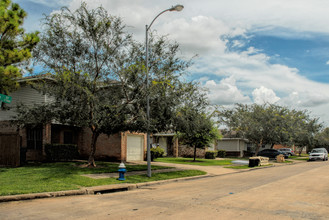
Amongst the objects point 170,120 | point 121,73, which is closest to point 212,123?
point 170,120

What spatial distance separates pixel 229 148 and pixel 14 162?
119 ft

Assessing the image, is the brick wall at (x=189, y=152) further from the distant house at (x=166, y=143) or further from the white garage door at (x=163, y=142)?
the white garage door at (x=163, y=142)

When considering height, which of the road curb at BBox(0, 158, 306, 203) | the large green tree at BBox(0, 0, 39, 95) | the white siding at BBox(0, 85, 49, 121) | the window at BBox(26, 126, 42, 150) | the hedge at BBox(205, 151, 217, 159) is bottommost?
the hedge at BBox(205, 151, 217, 159)

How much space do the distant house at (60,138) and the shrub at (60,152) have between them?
641 mm

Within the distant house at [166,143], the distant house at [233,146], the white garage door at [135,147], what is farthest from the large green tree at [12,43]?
the distant house at [233,146]

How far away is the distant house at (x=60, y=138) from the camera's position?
73.2ft

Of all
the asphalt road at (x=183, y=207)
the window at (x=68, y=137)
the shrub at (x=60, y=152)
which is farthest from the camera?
the window at (x=68, y=137)

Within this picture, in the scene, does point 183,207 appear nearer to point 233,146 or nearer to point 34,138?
point 34,138

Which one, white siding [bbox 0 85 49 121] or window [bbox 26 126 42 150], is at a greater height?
white siding [bbox 0 85 49 121]

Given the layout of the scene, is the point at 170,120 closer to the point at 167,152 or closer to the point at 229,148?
the point at 167,152

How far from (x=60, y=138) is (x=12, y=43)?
31.9 ft

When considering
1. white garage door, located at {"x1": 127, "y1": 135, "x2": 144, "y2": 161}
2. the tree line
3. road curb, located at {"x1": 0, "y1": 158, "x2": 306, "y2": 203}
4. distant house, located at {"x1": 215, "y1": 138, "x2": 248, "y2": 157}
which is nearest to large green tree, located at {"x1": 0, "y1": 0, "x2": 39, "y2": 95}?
the tree line

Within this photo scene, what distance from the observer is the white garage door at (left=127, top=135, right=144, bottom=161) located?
25858 millimetres

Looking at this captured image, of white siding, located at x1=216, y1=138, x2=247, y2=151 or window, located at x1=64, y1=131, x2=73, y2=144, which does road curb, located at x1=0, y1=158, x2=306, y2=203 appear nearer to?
window, located at x1=64, y1=131, x2=73, y2=144
